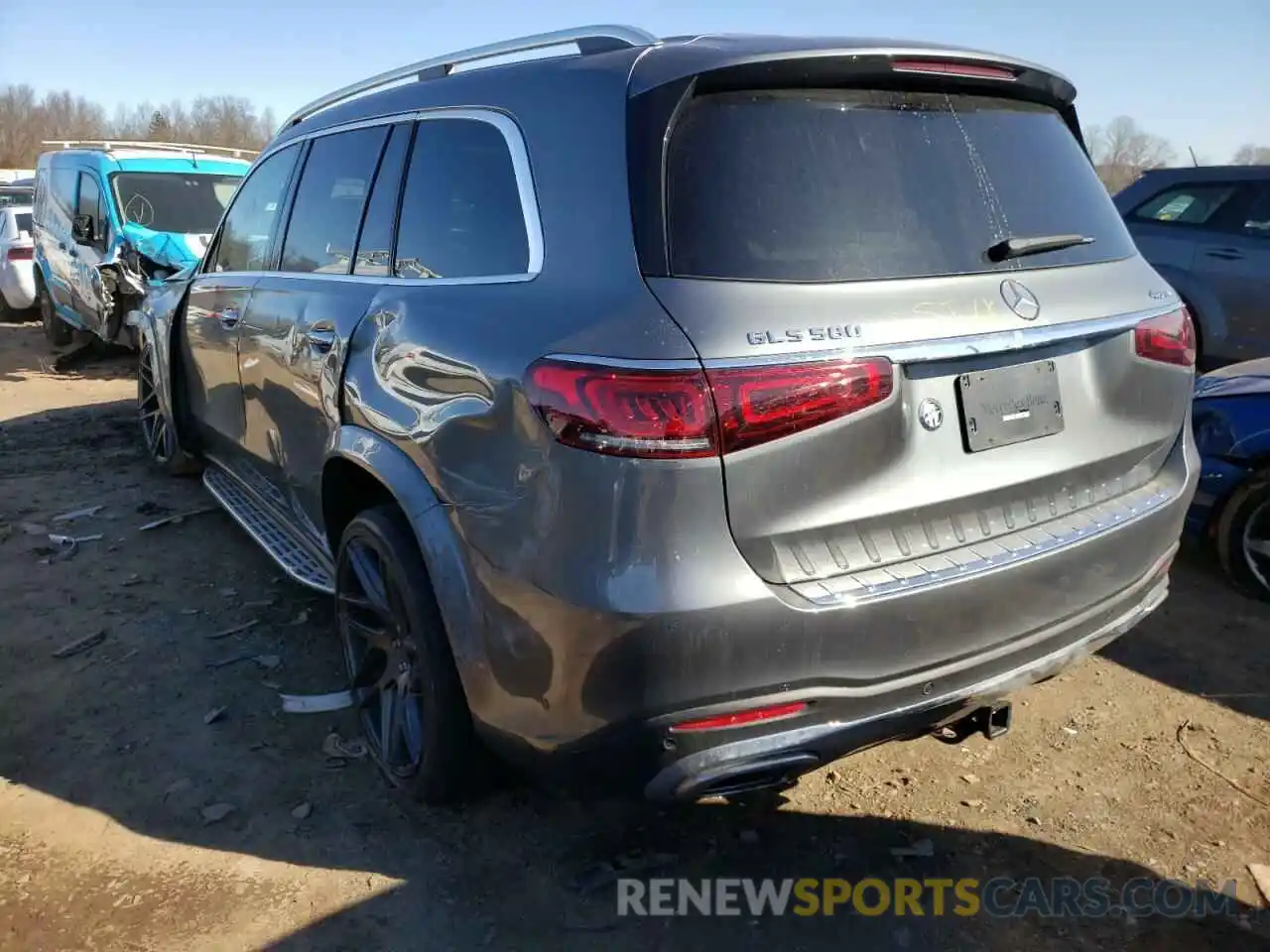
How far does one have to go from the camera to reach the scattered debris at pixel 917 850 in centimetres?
261

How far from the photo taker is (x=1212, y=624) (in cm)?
389

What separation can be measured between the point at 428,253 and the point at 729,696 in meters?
1.48

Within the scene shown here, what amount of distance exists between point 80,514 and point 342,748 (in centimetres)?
302

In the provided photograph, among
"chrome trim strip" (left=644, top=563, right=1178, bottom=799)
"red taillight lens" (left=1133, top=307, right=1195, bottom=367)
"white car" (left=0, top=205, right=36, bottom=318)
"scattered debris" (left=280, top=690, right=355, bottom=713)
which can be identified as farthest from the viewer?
"white car" (left=0, top=205, right=36, bottom=318)

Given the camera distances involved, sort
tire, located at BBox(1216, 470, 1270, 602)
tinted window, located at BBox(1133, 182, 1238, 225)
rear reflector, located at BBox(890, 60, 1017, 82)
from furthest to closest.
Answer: tinted window, located at BBox(1133, 182, 1238, 225)
tire, located at BBox(1216, 470, 1270, 602)
rear reflector, located at BBox(890, 60, 1017, 82)

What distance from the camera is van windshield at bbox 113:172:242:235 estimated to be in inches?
355

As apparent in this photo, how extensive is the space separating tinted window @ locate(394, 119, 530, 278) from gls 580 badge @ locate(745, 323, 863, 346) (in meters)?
0.65

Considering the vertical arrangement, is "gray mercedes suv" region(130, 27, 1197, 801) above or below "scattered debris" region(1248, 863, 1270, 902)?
above

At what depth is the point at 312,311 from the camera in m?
3.19

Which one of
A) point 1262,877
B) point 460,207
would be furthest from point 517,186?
point 1262,877

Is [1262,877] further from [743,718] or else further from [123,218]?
[123,218]

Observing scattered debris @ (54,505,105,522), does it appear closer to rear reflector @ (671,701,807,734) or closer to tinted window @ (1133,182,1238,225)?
rear reflector @ (671,701,807,734)

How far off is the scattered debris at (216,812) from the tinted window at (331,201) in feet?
5.40

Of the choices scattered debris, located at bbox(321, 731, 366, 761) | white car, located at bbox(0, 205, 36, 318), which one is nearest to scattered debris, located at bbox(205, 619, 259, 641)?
scattered debris, located at bbox(321, 731, 366, 761)
